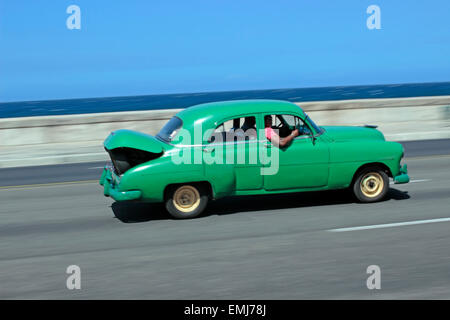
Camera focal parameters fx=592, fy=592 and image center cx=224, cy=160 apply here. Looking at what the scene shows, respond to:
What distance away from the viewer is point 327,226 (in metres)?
7.89

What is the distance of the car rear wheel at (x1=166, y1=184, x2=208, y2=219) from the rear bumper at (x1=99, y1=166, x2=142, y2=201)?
51 cm

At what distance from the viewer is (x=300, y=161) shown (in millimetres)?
8672

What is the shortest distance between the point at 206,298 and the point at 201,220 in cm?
310

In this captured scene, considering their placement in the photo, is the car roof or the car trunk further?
the car roof

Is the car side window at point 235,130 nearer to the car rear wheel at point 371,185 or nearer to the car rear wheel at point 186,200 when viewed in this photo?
the car rear wheel at point 186,200

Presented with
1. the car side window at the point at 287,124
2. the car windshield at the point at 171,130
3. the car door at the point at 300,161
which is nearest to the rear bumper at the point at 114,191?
the car windshield at the point at 171,130

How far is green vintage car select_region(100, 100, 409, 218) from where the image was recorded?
27.0ft

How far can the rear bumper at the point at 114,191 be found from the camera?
8133mm

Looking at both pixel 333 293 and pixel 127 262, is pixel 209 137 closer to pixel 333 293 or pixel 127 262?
pixel 127 262

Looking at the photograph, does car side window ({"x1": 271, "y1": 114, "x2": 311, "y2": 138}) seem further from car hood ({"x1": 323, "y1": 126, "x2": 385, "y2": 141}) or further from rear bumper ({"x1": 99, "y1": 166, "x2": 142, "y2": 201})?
rear bumper ({"x1": 99, "y1": 166, "x2": 142, "y2": 201})

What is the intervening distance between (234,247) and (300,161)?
2149mm

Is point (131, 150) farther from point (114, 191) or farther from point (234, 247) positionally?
point (234, 247)

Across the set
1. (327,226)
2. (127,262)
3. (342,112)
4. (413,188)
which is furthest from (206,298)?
(342,112)

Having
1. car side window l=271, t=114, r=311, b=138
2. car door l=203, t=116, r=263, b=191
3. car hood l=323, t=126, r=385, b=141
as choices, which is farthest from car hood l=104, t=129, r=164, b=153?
car hood l=323, t=126, r=385, b=141
